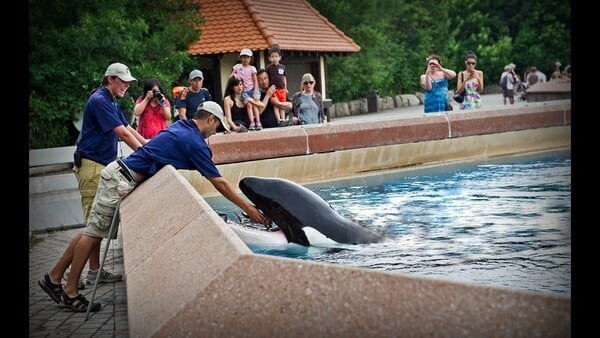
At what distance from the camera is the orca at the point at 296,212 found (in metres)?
6.20

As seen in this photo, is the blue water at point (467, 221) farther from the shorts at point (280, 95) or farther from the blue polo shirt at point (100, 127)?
the shorts at point (280, 95)

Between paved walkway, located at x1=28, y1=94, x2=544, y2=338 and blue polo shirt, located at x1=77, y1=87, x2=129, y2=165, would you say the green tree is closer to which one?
paved walkway, located at x1=28, y1=94, x2=544, y2=338

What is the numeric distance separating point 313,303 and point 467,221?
485cm

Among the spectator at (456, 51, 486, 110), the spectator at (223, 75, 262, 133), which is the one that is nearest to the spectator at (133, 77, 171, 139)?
the spectator at (223, 75, 262, 133)

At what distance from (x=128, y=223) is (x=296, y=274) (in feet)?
7.41

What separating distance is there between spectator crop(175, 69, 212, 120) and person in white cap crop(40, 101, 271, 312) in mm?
5267

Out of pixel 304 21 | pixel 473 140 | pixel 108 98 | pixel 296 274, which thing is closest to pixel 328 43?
pixel 304 21

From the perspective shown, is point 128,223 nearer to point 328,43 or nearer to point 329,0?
point 328,43

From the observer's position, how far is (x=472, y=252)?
6.41 meters

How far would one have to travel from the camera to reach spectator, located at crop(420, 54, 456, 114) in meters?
13.5

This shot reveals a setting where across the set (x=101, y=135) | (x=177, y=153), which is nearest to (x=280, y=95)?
(x=101, y=135)

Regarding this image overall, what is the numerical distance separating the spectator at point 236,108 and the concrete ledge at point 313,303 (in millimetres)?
8590

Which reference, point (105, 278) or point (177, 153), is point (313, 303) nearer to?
point (177, 153)

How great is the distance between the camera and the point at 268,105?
13.2 m
